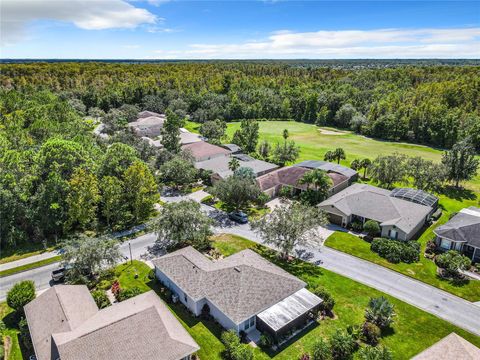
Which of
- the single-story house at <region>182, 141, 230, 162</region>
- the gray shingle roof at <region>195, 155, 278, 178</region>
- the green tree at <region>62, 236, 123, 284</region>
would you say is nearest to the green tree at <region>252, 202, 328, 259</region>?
the green tree at <region>62, 236, 123, 284</region>

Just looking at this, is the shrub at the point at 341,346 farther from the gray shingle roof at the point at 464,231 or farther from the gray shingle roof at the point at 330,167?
the gray shingle roof at the point at 330,167

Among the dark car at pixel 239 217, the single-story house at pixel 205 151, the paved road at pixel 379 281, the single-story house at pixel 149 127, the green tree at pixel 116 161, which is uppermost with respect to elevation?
the green tree at pixel 116 161

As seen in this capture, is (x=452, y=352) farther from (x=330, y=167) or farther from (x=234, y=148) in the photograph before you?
(x=234, y=148)

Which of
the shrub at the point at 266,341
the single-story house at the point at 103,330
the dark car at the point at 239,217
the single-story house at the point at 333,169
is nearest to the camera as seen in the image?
the single-story house at the point at 103,330

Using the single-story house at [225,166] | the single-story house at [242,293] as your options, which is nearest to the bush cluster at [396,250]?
the single-story house at [242,293]

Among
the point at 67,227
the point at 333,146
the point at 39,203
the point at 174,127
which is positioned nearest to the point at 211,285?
the point at 67,227

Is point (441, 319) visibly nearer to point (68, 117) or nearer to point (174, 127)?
point (174, 127)
